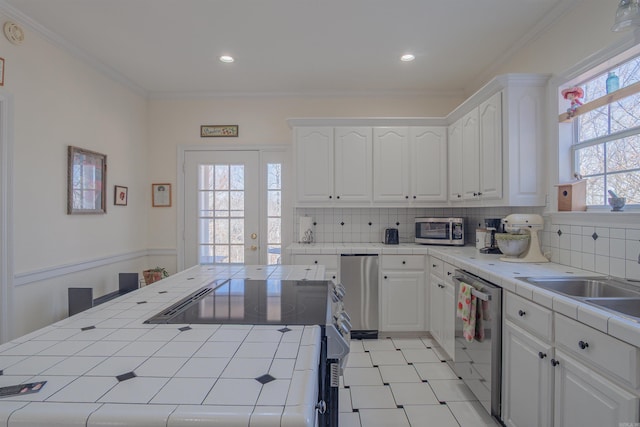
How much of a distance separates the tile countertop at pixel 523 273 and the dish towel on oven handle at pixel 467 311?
15cm

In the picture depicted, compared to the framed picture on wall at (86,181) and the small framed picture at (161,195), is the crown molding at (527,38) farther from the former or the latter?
the framed picture on wall at (86,181)

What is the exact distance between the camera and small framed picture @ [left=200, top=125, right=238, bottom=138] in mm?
3846

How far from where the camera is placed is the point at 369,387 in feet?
7.72

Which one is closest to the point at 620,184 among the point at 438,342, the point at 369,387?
the point at 438,342

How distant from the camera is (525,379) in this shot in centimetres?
164

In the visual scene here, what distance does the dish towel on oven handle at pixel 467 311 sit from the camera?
2.08m

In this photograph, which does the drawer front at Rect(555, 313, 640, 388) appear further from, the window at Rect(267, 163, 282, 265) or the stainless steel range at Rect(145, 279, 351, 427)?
the window at Rect(267, 163, 282, 265)

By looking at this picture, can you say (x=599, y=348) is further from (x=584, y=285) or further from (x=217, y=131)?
(x=217, y=131)

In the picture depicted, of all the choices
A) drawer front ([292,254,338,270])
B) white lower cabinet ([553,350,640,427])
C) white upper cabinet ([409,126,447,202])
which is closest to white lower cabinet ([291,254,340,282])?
drawer front ([292,254,338,270])

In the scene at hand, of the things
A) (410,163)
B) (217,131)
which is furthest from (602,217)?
(217,131)

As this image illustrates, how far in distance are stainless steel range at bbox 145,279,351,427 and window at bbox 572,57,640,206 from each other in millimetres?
1782

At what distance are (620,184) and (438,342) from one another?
1.84m

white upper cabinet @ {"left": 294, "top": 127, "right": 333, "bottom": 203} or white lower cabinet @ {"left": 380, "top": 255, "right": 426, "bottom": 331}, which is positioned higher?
white upper cabinet @ {"left": 294, "top": 127, "right": 333, "bottom": 203}

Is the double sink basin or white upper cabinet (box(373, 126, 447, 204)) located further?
white upper cabinet (box(373, 126, 447, 204))
